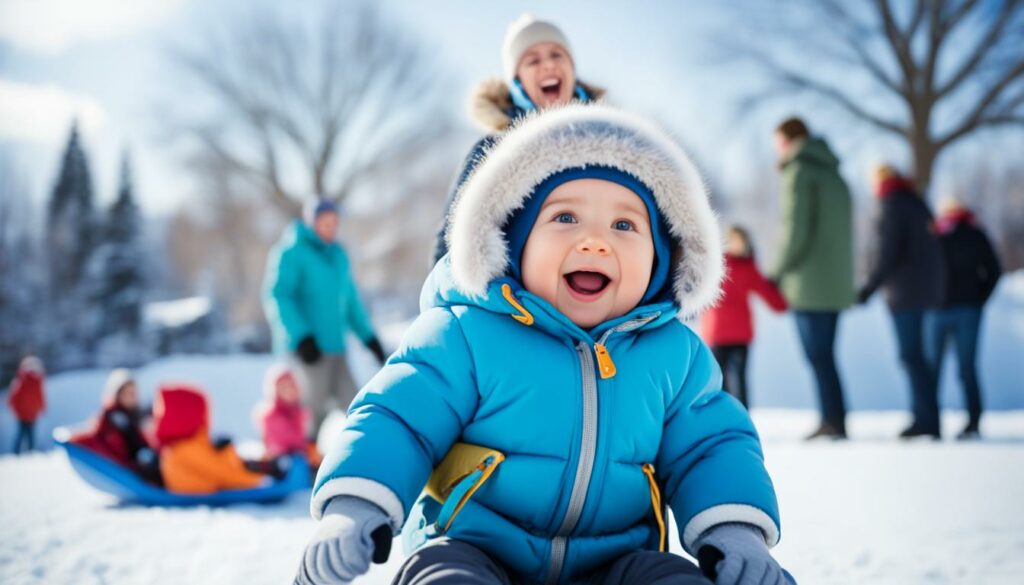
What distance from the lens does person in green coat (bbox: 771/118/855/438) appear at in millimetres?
4883

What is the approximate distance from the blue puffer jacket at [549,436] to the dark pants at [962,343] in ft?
14.9

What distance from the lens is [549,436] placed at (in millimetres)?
1367

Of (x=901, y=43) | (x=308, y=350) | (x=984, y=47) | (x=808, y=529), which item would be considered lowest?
(x=808, y=529)

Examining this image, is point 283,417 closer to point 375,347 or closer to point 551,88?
point 375,347

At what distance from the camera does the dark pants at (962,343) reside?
5.29 m

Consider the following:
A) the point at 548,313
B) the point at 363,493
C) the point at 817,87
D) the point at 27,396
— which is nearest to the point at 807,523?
→ the point at 548,313

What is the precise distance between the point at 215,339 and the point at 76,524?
19427 millimetres

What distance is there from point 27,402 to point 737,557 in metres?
11.9

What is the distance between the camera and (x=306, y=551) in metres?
1.15

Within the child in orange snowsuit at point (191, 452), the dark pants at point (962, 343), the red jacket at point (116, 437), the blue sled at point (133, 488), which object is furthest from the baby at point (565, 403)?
the dark pants at point (962, 343)

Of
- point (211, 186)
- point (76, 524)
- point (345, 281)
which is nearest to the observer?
point (76, 524)

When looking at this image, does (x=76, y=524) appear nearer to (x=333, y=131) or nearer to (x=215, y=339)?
(x=215, y=339)

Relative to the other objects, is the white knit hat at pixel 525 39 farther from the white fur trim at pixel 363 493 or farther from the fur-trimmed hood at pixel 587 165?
the white fur trim at pixel 363 493

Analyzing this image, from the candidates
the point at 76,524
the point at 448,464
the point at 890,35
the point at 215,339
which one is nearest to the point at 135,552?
the point at 76,524
